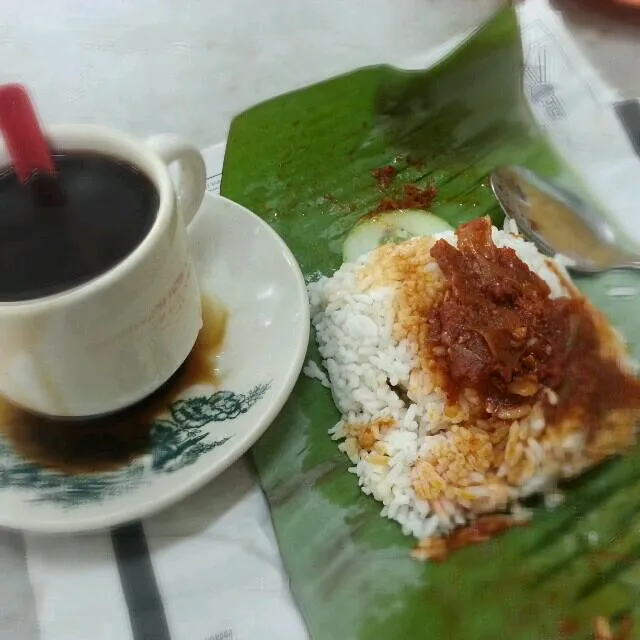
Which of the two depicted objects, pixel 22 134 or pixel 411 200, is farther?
pixel 411 200

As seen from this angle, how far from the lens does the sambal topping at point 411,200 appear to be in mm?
988

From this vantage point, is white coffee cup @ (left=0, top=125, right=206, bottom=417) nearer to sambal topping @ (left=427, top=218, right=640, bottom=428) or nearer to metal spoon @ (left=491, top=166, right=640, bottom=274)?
sambal topping @ (left=427, top=218, right=640, bottom=428)

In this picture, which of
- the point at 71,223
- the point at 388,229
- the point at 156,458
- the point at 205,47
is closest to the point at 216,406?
the point at 156,458

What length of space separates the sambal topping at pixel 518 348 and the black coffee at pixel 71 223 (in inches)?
13.8

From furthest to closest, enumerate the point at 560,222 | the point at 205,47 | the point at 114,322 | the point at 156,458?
the point at 205,47, the point at 560,222, the point at 156,458, the point at 114,322

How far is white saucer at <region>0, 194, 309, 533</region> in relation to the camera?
63 cm

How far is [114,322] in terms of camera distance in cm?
58

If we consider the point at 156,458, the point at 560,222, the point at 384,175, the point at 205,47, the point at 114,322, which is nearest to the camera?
the point at 114,322

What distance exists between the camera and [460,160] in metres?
1.02

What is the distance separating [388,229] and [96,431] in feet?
1.58

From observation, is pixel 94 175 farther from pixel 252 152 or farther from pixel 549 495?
pixel 549 495

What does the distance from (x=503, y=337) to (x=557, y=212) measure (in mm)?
274

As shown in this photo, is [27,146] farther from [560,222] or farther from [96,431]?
[560,222]

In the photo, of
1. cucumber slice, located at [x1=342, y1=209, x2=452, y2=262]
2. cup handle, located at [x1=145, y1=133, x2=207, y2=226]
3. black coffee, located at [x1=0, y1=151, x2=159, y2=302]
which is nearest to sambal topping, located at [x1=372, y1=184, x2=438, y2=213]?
cucumber slice, located at [x1=342, y1=209, x2=452, y2=262]
